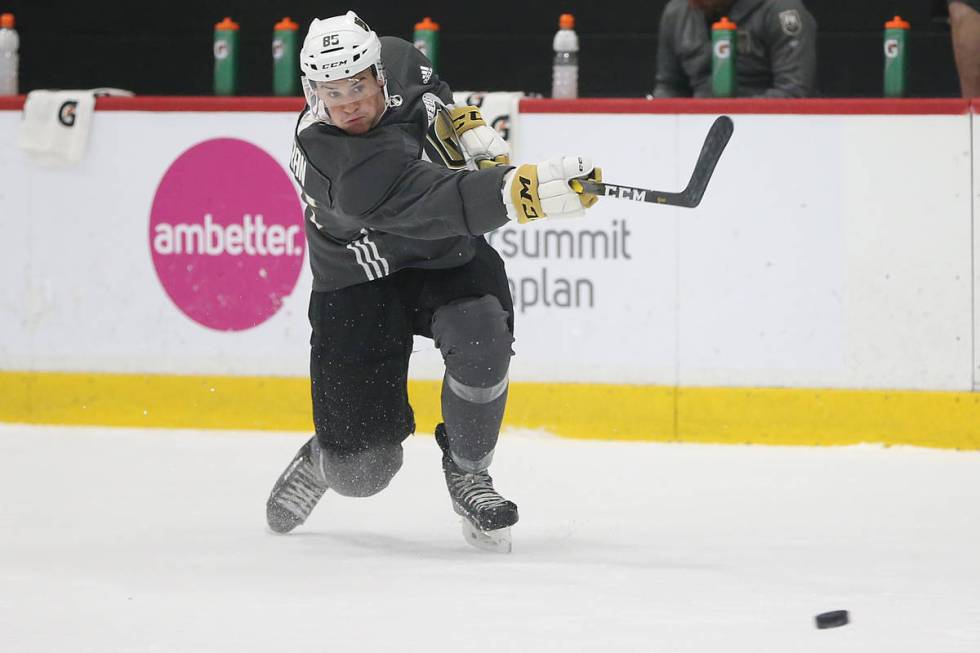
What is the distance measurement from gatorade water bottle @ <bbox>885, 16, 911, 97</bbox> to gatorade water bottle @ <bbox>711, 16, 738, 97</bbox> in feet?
1.52

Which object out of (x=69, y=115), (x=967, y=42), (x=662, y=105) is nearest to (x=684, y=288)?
(x=662, y=105)

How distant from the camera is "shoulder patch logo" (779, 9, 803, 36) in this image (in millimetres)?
4871

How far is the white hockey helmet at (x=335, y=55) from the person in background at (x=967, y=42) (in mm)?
2424

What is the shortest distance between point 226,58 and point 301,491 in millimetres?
2172

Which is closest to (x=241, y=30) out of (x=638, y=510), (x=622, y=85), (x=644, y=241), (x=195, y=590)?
(x=622, y=85)

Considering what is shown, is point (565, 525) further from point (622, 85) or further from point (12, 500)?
point (622, 85)

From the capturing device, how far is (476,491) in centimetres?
317

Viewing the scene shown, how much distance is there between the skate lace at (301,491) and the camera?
3.35 m

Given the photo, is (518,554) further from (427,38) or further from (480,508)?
(427,38)

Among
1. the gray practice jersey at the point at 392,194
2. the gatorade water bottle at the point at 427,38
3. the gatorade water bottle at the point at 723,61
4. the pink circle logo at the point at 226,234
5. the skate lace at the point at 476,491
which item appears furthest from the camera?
the gatorade water bottle at the point at 427,38

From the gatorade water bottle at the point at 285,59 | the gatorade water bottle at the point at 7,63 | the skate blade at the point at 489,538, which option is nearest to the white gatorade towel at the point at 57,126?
the gatorade water bottle at the point at 7,63

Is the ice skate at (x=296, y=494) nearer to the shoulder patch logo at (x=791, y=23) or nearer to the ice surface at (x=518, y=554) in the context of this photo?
the ice surface at (x=518, y=554)

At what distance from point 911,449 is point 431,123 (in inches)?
78.9

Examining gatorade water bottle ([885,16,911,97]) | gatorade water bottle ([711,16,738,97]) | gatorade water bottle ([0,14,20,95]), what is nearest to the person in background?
gatorade water bottle ([885,16,911,97])
